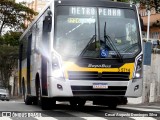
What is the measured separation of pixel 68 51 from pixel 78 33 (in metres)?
0.59

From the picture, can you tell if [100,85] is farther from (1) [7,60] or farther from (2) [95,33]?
(1) [7,60]

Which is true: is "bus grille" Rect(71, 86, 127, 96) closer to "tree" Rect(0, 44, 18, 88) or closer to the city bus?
the city bus

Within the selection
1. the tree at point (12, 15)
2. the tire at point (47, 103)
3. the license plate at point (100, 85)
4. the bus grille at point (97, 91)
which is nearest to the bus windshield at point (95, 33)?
the license plate at point (100, 85)

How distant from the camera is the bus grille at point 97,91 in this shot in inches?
475

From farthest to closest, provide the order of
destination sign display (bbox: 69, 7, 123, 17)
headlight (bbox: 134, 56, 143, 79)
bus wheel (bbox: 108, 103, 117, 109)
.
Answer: bus wheel (bbox: 108, 103, 117, 109), destination sign display (bbox: 69, 7, 123, 17), headlight (bbox: 134, 56, 143, 79)

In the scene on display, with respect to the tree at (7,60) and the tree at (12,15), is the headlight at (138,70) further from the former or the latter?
the tree at (7,60)

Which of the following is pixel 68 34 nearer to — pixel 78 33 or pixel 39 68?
pixel 78 33

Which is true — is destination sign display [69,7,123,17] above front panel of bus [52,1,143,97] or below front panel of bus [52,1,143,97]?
above

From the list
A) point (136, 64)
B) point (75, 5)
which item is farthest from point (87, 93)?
point (75, 5)

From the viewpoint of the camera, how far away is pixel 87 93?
12.1 m

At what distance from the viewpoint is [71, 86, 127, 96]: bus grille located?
12.1m

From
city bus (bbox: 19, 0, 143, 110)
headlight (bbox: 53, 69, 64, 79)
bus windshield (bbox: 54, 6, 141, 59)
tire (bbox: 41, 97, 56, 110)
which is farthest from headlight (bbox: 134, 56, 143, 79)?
tire (bbox: 41, 97, 56, 110)

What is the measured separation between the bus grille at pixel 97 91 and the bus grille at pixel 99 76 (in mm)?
232

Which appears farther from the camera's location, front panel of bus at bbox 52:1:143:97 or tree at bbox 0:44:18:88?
tree at bbox 0:44:18:88
